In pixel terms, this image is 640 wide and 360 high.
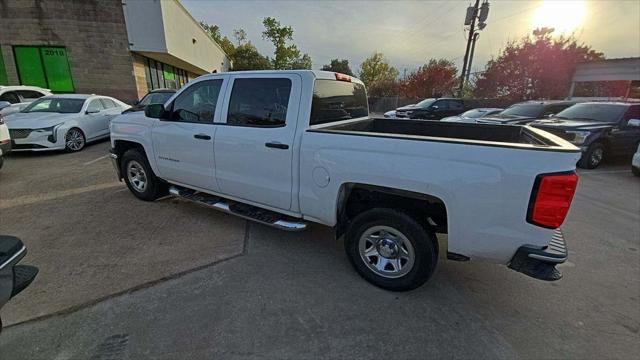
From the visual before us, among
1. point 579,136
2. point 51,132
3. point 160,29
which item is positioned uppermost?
point 160,29

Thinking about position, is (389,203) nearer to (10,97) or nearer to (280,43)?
(10,97)

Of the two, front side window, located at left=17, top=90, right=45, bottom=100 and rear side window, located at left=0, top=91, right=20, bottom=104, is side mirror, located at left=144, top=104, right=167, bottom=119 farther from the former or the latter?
front side window, located at left=17, top=90, right=45, bottom=100

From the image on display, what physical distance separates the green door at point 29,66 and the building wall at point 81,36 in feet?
0.81

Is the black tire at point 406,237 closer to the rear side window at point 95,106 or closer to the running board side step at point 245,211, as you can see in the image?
the running board side step at point 245,211

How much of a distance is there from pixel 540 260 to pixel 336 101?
254 centimetres

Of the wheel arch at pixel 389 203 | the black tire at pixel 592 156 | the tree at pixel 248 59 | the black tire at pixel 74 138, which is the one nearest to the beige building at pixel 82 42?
the black tire at pixel 74 138

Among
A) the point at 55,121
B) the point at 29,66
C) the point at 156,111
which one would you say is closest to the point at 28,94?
the point at 55,121

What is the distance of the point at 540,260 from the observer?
216 cm

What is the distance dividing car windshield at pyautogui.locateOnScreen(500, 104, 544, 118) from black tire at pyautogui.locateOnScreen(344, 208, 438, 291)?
10.1 meters

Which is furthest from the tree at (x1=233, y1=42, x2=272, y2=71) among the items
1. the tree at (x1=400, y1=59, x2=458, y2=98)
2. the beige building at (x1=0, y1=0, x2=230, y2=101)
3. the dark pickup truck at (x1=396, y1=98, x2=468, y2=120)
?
the dark pickup truck at (x1=396, y1=98, x2=468, y2=120)

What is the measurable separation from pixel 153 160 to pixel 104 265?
5.69 ft

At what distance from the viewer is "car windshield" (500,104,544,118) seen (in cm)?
1021

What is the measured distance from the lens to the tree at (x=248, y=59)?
5121cm

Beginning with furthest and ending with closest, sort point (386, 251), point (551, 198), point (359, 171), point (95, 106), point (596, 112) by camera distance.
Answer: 1. point (95, 106)
2. point (596, 112)
3. point (386, 251)
4. point (359, 171)
5. point (551, 198)
